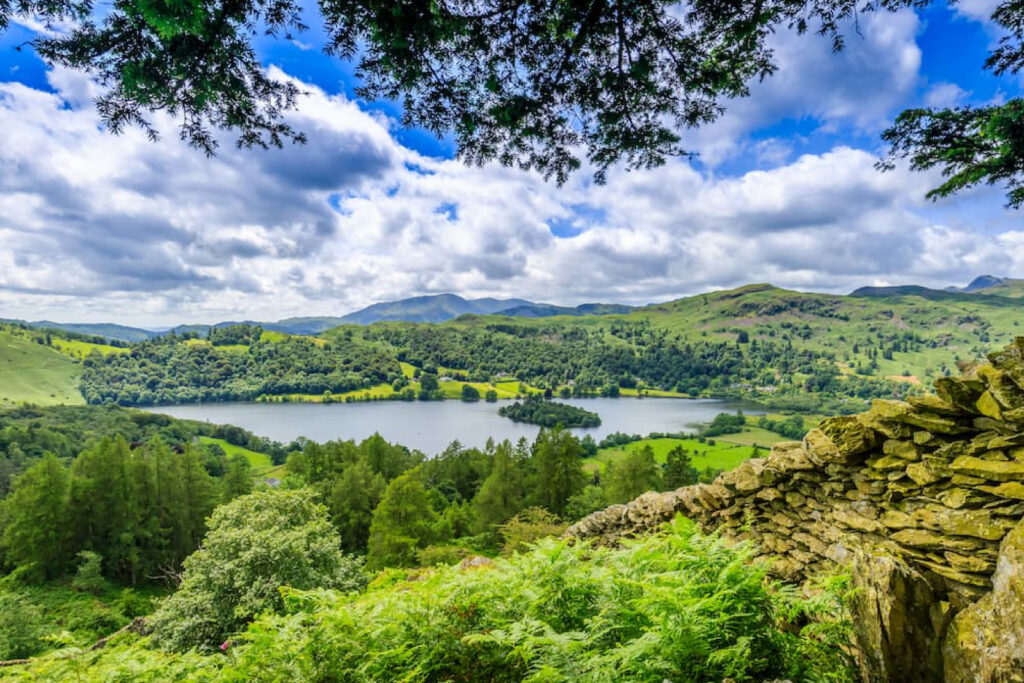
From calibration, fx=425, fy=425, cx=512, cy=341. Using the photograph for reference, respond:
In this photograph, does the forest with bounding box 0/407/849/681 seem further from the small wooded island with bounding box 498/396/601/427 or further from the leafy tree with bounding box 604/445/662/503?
the small wooded island with bounding box 498/396/601/427

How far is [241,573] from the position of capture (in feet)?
35.9

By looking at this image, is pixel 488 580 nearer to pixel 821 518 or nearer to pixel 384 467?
pixel 821 518

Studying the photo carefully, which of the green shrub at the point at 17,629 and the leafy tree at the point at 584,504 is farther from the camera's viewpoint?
the leafy tree at the point at 584,504

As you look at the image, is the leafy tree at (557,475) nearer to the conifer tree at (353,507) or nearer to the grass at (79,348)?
the conifer tree at (353,507)

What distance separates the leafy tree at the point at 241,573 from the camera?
404 inches

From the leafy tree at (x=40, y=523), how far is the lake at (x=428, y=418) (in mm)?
48628

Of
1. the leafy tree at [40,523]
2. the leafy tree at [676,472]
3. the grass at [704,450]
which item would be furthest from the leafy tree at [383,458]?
the grass at [704,450]

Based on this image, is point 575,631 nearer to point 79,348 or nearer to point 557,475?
point 557,475

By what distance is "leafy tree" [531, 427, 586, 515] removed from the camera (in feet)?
110

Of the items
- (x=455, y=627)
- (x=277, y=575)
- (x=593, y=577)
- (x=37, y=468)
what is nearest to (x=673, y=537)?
(x=593, y=577)

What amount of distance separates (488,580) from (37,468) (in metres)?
40.8

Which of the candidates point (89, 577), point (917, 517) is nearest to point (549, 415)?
point (89, 577)

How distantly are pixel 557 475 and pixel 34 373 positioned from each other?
684ft

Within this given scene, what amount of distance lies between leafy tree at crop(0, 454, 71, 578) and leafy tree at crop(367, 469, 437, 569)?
21.6 m
